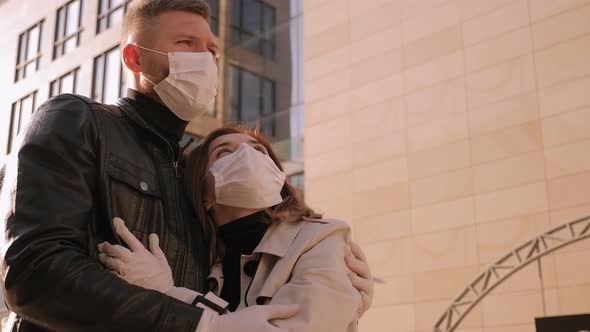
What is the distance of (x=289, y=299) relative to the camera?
6.74ft

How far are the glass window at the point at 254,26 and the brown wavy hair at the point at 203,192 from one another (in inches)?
645

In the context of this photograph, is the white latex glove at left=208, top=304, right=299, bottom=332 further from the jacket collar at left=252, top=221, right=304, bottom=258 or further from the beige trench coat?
the jacket collar at left=252, top=221, right=304, bottom=258

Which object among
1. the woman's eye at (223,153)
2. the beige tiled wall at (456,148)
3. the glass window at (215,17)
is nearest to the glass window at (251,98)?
the glass window at (215,17)

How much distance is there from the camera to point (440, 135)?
1430 centimetres

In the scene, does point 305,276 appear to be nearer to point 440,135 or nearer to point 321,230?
point 321,230

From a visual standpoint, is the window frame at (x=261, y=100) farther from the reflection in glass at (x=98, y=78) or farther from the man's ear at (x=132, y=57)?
the man's ear at (x=132, y=57)

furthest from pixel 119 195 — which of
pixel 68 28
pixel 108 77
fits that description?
pixel 68 28

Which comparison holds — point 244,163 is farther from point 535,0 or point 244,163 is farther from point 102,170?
Result: point 535,0

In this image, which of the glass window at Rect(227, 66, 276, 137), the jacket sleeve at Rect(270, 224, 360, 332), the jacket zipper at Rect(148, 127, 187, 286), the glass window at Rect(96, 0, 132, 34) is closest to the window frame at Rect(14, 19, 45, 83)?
the glass window at Rect(96, 0, 132, 34)

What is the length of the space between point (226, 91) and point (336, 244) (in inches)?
712

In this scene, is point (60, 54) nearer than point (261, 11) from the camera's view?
No

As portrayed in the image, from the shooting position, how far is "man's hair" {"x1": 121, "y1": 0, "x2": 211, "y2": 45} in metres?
2.33

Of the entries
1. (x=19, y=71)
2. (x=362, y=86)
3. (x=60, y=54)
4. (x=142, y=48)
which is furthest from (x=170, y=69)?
(x=19, y=71)

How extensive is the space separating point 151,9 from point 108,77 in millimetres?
19860
